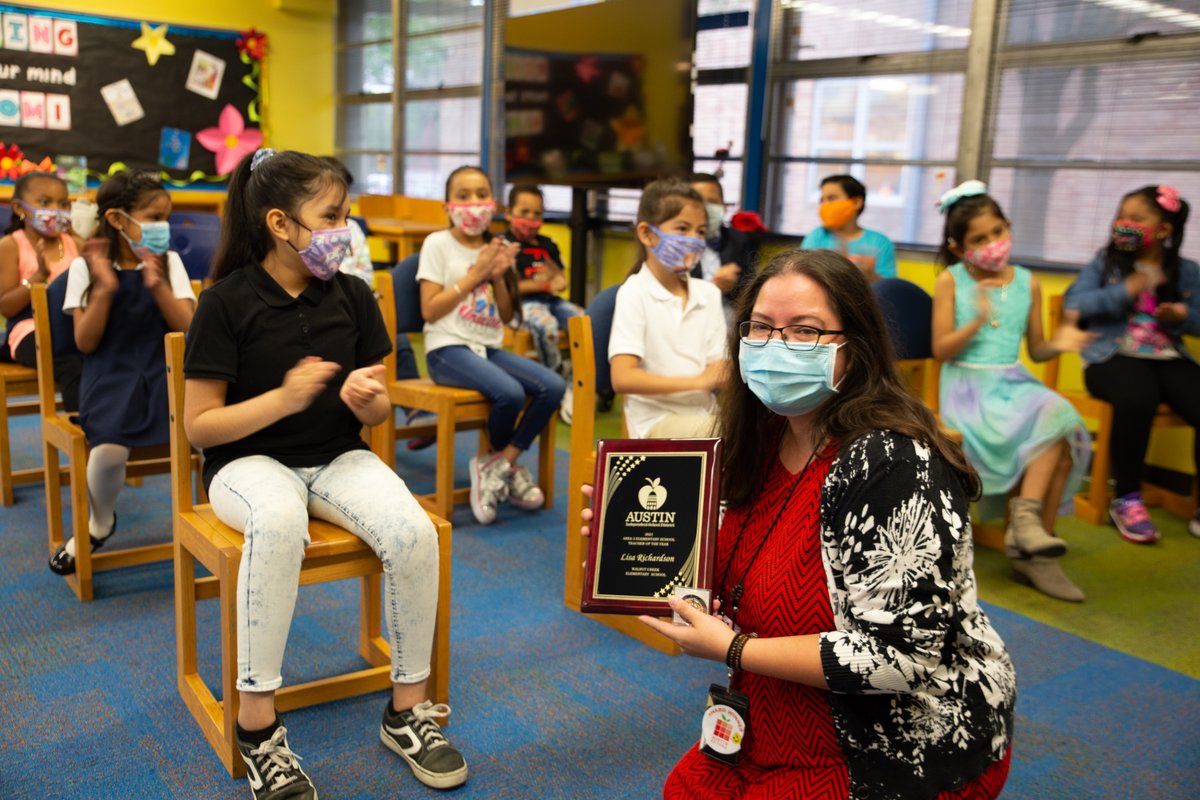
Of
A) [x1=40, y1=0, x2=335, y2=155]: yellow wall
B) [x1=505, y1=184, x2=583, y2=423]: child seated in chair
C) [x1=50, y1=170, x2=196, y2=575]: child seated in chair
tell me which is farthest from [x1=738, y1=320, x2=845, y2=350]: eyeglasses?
[x1=40, y1=0, x2=335, y2=155]: yellow wall

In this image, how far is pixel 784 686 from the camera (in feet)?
4.36

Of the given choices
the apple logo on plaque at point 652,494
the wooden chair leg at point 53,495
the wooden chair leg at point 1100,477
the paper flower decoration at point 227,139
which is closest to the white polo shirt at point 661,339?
the apple logo on plaque at point 652,494

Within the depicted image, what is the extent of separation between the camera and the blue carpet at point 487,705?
1.92 meters

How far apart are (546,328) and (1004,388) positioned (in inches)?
88.2

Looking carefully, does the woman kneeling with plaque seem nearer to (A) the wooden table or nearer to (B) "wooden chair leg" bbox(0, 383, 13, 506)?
(B) "wooden chair leg" bbox(0, 383, 13, 506)

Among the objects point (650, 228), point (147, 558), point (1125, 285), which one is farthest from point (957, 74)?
point (147, 558)

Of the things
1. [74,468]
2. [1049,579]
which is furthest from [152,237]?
[1049,579]

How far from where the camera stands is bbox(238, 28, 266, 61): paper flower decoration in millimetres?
8703

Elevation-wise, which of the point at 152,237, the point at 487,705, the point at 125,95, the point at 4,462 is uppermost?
the point at 125,95

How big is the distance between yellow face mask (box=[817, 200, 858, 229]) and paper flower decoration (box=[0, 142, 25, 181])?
5.85 meters

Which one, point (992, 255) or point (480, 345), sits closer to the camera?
point (992, 255)

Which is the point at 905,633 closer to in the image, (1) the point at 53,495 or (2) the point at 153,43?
(1) the point at 53,495

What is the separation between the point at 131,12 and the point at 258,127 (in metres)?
1.32

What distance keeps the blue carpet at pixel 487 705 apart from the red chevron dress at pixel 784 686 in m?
0.62
